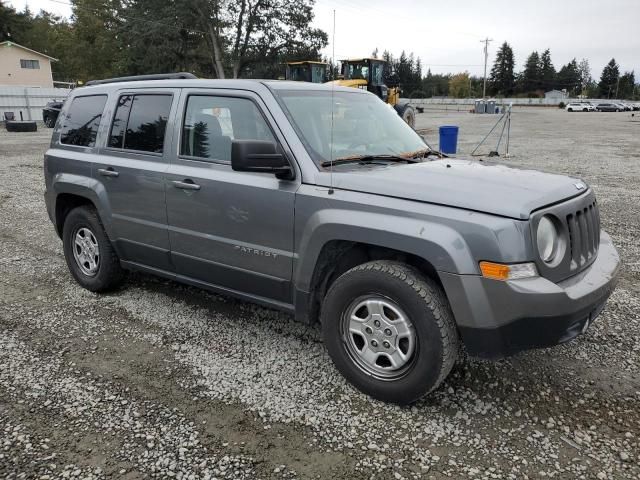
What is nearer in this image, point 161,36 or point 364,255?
point 364,255

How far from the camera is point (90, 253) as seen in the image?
5.02 meters

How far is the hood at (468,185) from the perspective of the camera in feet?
9.32

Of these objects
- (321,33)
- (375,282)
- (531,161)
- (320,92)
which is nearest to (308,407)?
(375,282)

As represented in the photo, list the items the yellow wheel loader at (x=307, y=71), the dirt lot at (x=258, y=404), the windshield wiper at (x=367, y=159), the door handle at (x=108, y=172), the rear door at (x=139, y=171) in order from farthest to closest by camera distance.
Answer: the yellow wheel loader at (x=307, y=71)
the door handle at (x=108, y=172)
the rear door at (x=139, y=171)
the windshield wiper at (x=367, y=159)
the dirt lot at (x=258, y=404)

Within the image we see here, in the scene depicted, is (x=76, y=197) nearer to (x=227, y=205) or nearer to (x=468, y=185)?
(x=227, y=205)

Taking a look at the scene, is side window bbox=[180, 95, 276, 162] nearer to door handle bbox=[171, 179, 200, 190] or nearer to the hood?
door handle bbox=[171, 179, 200, 190]

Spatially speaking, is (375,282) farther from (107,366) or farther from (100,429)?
(107,366)

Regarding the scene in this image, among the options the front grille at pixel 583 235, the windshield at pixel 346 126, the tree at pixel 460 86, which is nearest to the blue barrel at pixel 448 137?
the windshield at pixel 346 126

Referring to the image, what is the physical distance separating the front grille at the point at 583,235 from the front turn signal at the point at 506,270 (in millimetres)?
421

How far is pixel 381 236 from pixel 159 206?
2.02 metres

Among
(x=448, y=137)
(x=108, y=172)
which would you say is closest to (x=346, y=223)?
(x=108, y=172)

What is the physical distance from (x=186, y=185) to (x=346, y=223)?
4.69ft

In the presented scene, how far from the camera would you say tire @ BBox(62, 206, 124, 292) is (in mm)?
4816

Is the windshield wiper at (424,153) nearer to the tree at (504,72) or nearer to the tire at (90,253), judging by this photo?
the tire at (90,253)
